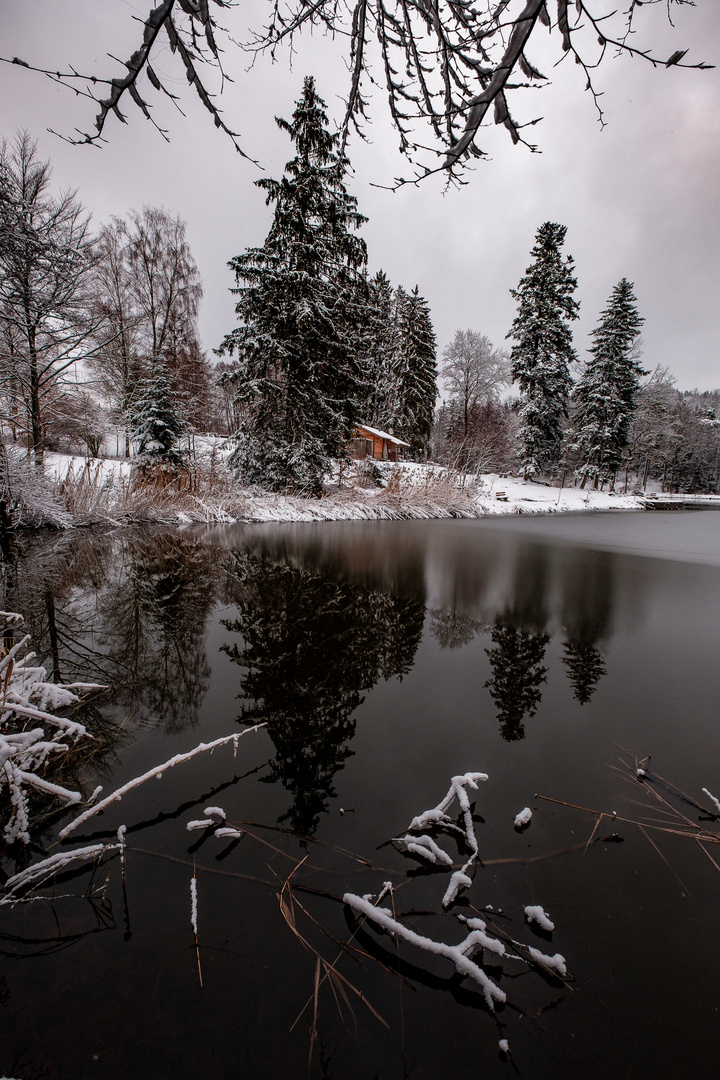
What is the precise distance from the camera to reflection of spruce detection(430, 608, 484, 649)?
9.80 feet

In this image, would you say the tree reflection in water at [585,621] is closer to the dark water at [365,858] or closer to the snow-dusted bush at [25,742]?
the dark water at [365,858]

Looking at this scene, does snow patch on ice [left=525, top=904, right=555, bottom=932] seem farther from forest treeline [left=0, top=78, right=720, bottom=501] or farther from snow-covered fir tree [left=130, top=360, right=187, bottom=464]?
snow-covered fir tree [left=130, top=360, right=187, bottom=464]

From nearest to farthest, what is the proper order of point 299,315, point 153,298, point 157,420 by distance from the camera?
point 299,315
point 157,420
point 153,298

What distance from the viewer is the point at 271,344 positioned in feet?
40.8

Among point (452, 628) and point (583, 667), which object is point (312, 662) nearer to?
point (452, 628)

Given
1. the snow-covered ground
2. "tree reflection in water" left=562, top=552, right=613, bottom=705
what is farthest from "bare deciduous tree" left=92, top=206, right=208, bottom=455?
"tree reflection in water" left=562, top=552, right=613, bottom=705

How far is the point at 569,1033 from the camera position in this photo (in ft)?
2.63

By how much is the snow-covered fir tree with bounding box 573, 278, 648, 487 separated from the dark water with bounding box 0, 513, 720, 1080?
2952 centimetres

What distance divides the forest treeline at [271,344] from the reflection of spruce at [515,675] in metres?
3.80

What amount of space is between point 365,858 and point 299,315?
44.8 feet

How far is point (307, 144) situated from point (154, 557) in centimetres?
1453

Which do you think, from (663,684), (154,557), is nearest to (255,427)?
(154,557)

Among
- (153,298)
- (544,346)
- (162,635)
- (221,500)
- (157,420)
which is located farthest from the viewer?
(544,346)

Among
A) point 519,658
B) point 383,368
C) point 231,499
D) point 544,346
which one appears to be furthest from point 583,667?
point 383,368
